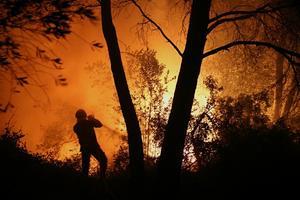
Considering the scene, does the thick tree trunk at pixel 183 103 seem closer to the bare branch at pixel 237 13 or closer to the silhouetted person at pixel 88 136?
the bare branch at pixel 237 13

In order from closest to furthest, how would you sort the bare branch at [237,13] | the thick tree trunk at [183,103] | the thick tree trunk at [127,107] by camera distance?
the thick tree trunk at [183,103] < the bare branch at [237,13] < the thick tree trunk at [127,107]

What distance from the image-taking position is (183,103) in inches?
307

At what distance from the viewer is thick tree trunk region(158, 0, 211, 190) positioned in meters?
7.75

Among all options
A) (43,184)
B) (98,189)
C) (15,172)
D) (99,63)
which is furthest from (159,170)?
(99,63)

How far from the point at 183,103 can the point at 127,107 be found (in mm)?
1343

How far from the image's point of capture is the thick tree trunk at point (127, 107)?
27.3 feet

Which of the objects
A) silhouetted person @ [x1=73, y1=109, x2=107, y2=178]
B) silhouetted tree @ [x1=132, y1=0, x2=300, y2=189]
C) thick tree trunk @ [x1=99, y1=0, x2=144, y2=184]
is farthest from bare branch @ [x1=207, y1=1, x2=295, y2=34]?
silhouetted person @ [x1=73, y1=109, x2=107, y2=178]

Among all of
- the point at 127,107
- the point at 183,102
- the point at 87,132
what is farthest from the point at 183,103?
the point at 87,132

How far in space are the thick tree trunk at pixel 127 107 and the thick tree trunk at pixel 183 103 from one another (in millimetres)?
672

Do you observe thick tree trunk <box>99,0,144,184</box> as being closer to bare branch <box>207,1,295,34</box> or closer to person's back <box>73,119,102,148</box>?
bare branch <box>207,1,295,34</box>

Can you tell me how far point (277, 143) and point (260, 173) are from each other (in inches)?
45.6

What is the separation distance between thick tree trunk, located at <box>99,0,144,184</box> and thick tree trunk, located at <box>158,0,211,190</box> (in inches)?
26.4

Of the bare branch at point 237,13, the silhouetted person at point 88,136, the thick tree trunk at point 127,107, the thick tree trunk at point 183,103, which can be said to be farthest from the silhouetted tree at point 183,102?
the silhouetted person at point 88,136

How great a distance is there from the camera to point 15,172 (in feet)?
29.0
